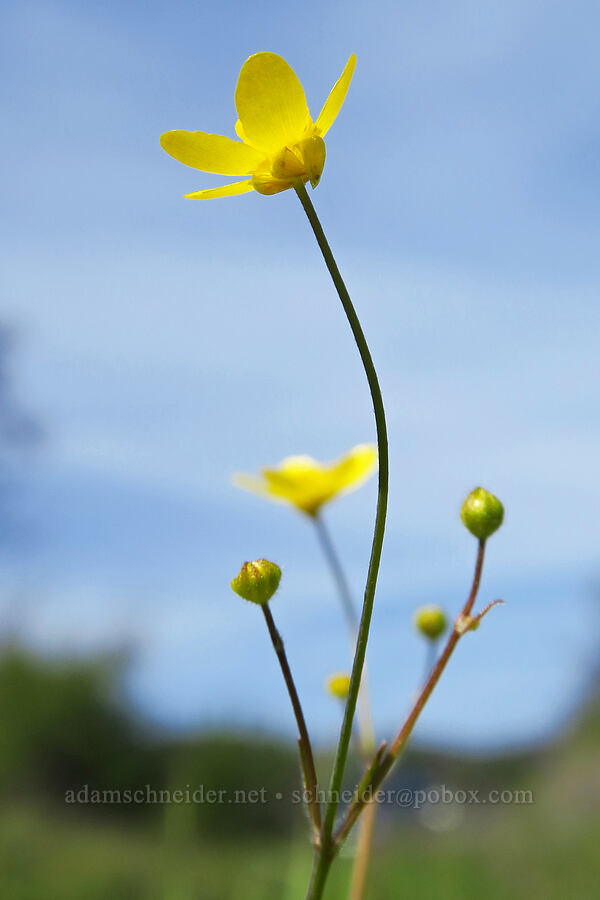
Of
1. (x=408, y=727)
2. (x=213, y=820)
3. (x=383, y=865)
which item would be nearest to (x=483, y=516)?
(x=408, y=727)

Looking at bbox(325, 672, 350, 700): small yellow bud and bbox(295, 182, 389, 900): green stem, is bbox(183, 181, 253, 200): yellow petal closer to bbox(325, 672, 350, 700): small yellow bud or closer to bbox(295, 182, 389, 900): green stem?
bbox(295, 182, 389, 900): green stem

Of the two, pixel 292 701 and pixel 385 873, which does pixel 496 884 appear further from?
pixel 292 701

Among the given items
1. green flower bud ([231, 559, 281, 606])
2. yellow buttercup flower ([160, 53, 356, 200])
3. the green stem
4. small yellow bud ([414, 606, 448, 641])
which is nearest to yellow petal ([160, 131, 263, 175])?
yellow buttercup flower ([160, 53, 356, 200])

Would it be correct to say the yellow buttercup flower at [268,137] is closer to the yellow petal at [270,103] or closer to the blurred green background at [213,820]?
the yellow petal at [270,103]

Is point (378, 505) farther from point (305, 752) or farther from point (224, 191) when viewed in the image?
point (224, 191)

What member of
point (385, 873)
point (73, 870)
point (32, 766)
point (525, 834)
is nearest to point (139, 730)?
point (32, 766)

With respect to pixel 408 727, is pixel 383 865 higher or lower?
higher

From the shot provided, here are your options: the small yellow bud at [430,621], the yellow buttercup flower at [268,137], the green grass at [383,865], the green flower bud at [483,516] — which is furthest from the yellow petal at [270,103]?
the green grass at [383,865]
